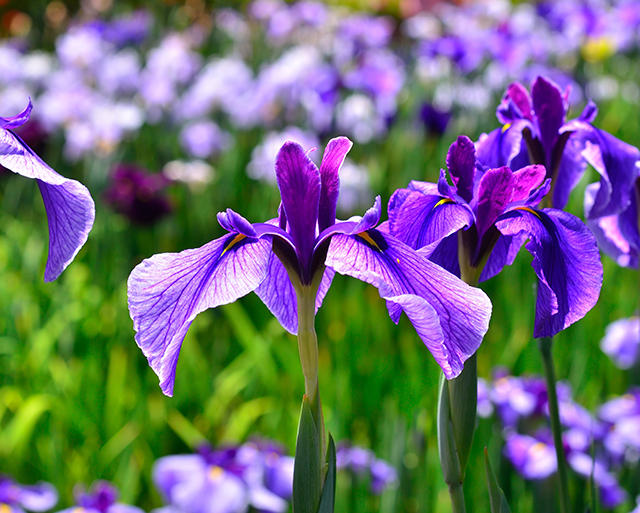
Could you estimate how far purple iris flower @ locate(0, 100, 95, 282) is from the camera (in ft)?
1.90

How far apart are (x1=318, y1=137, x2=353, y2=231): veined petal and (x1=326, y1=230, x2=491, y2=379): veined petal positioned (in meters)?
0.04

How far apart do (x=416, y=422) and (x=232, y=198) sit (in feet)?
7.25

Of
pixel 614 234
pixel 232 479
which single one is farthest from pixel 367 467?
pixel 614 234

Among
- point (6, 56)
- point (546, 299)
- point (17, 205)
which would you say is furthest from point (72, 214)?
point (6, 56)

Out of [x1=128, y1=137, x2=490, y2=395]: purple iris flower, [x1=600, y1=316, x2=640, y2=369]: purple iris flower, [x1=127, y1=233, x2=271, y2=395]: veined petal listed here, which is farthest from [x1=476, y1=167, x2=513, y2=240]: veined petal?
[x1=600, y1=316, x2=640, y2=369]: purple iris flower

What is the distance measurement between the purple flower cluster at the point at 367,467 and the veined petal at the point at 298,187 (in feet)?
2.77

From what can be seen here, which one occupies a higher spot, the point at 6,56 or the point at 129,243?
the point at 6,56

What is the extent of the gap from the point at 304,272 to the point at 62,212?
227 mm

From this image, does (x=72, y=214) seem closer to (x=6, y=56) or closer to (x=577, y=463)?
(x=577, y=463)

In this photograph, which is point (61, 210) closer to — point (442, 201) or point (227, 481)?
point (442, 201)

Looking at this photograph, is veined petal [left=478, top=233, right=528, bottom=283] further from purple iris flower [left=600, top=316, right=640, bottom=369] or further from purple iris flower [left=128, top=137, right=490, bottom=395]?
purple iris flower [left=600, top=316, right=640, bottom=369]

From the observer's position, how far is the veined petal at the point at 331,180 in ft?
2.09

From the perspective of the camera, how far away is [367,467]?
4.40 feet

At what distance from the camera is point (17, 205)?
3.61 meters
